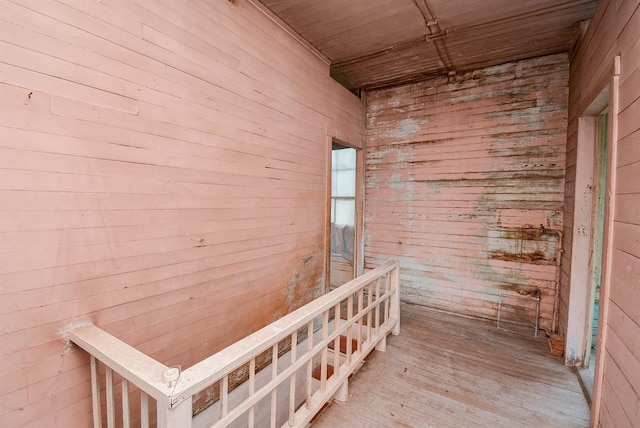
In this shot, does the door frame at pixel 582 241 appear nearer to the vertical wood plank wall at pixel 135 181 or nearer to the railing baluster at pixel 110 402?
the vertical wood plank wall at pixel 135 181

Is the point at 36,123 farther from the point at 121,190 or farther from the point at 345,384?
the point at 345,384

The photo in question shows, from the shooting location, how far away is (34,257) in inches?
47.8

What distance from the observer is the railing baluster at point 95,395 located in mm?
1316

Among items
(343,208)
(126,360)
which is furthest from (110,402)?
(343,208)

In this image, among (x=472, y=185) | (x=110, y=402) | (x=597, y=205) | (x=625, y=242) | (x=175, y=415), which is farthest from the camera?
(x=472, y=185)

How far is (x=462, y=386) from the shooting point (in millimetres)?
2213

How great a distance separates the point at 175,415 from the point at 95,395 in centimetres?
81

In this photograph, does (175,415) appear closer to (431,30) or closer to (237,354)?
(237,354)

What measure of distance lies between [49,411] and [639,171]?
2.95 meters

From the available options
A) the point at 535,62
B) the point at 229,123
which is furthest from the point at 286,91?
the point at 535,62

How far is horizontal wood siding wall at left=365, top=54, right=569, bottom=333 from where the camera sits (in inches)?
123

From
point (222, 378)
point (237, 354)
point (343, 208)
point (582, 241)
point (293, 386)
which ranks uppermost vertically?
point (343, 208)

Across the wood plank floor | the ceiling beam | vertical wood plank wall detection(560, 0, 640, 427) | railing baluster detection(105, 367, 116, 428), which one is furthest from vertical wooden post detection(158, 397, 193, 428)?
the ceiling beam

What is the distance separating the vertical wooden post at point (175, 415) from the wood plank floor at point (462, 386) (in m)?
1.23
